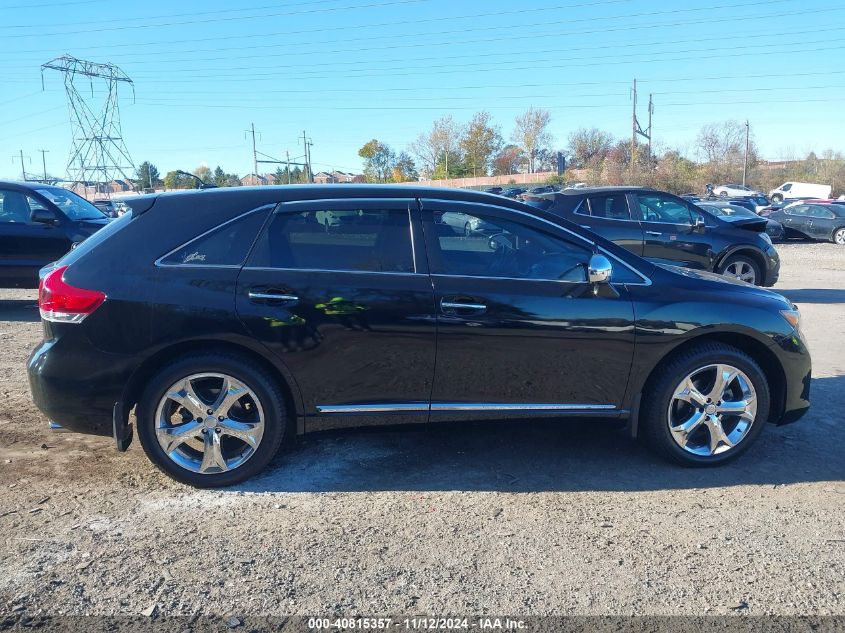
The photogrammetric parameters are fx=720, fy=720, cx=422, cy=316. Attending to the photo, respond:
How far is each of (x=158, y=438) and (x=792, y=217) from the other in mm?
25369

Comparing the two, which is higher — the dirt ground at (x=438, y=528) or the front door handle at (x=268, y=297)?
the front door handle at (x=268, y=297)

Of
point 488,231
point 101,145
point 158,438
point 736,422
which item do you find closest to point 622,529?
point 736,422

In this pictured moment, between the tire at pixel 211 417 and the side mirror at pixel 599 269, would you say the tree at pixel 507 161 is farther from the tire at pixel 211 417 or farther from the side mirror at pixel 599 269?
the tire at pixel 211 417

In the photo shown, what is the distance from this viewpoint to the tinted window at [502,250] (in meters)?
4.32

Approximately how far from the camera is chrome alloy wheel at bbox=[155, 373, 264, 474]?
13.3ft

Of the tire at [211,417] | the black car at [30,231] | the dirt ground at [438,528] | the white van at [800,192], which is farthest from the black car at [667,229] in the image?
the white van at [800,192]

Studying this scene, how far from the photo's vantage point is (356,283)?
163 inches

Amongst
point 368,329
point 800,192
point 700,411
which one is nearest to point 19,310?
point 368,329

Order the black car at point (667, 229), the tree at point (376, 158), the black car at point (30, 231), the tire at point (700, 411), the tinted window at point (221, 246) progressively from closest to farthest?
the tinted window at point (221, 246) → the tire at point (700, 411) → the black car at point (30, 231) → the black car at point (667, 229) → the tree at point (376, 158)

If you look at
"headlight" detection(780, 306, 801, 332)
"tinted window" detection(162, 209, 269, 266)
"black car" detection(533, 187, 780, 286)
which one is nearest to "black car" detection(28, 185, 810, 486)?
"tinted window" detection(162, 209, 269, 266)

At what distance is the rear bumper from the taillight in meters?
0.13

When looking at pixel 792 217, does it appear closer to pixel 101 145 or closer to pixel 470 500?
pixel 470 500

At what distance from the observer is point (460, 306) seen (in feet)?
13.6

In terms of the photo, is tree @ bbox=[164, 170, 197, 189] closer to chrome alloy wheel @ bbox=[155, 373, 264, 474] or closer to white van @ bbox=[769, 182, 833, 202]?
chrome alloy wheel @ bbox=[155, 373, 264, 474]
